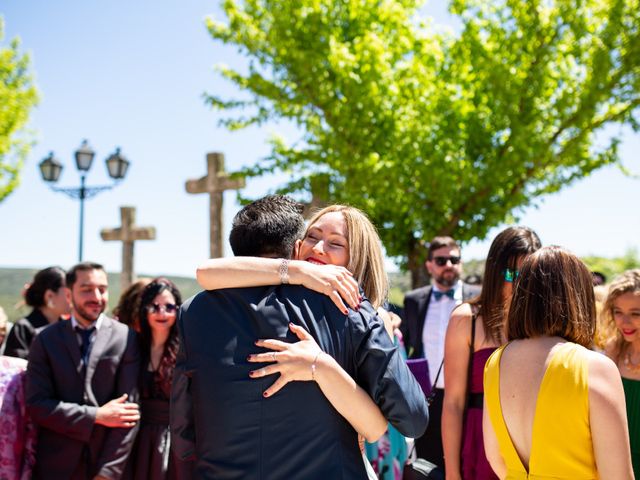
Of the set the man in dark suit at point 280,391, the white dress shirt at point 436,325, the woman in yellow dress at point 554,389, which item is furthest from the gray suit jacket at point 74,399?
the white dress shirt at point 436,325

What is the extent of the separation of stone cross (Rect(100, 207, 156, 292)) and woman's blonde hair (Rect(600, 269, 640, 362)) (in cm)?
1251

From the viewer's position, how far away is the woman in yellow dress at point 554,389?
2.28 m

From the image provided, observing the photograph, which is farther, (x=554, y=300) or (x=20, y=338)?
(x=20, y=338)

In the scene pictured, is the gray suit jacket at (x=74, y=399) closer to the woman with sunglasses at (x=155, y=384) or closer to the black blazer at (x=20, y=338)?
the woman with sunglasses at (x=155, y=384)

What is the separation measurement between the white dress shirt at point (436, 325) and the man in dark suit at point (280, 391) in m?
3.88

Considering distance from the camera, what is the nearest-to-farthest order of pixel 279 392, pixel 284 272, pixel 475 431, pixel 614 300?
pixel 279 392 < pixel 284 272 < pixel 475 431 < pixel 614 300

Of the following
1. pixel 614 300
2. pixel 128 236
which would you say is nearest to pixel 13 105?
pixel 128 236

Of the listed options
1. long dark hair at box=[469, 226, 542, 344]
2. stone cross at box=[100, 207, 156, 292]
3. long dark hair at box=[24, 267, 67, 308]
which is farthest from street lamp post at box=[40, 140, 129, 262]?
long dark hair at box=[469, 226, 542, 344]

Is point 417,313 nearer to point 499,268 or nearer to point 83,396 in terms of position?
point 499,268

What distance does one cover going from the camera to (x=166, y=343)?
4824 millimetres

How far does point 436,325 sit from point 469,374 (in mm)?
2859

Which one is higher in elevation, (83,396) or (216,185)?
(216,185)

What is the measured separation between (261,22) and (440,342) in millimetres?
8734

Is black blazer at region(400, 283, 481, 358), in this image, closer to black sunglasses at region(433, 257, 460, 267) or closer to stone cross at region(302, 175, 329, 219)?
black sunglasses at region(433, 257, 460, 267)
